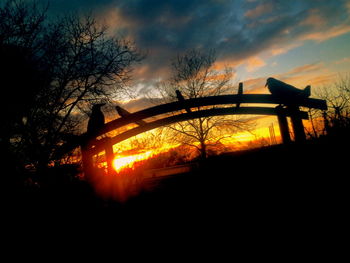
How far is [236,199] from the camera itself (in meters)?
4.26

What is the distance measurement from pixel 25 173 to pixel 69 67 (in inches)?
244

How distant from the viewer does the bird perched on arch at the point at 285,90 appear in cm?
600

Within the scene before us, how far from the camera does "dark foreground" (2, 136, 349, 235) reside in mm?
3240

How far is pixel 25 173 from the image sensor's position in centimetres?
518

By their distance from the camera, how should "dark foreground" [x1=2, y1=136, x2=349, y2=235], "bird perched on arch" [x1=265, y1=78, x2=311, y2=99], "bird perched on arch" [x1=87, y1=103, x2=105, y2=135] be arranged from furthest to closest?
"bird perched on arch" [x1=87, y1=103, x2=105, y2=135] → "bird perched on arch" [x1=265, y1=78, x2=311, y2=99] → "dark foreground" [x1=2, y1=136, x2=349, y2=235]

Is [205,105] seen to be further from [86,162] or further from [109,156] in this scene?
[86,162]

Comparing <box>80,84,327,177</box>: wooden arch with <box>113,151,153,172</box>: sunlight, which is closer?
<box>80,84,327,177</box>: wooden arch

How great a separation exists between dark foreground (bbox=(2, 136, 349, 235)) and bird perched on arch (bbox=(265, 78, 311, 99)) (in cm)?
181

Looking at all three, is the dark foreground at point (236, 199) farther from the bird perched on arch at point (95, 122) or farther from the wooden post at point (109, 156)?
the bird perched on arch at point (95, 122)

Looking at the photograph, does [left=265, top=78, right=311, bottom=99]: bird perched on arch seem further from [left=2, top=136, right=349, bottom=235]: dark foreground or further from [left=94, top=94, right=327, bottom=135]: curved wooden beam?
[left=2, top=136, right=349, bottom=235]: dark foreground

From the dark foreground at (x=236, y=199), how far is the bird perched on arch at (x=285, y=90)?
5.94 feet

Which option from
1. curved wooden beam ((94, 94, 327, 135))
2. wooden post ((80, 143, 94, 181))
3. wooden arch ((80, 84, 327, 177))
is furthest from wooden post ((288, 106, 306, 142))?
wooden post ((80, 143, 94, 181))

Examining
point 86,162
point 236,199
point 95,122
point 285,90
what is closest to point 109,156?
point 86,162

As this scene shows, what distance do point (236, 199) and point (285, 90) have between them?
4.09m
